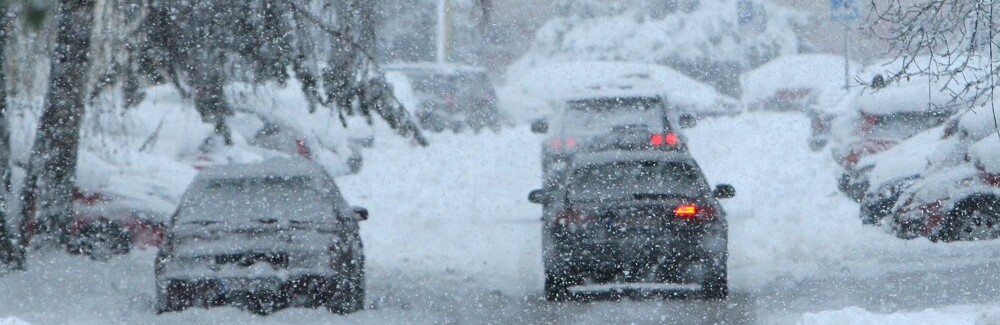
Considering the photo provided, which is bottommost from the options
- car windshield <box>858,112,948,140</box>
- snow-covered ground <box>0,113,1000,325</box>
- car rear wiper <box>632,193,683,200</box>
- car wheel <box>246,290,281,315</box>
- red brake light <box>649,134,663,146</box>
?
snow-covered ground <box>0,113,1000,325</box>

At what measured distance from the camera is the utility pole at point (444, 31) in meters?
35.8

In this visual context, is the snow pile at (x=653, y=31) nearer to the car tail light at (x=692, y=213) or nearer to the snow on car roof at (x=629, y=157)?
the snow on car roof at (x=629, y=157)

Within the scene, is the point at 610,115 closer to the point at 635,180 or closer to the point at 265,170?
the point at 635,180

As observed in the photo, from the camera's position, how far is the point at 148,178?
13734 mm

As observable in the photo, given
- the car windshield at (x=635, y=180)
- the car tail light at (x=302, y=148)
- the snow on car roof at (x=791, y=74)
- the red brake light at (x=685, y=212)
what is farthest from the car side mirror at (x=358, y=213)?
the snow on car roof at (x=791, y=74)

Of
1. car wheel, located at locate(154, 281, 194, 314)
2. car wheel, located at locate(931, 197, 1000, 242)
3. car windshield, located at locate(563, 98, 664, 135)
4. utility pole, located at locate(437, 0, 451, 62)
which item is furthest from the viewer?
utility pole, located at locate(437, 0, 451, 62)

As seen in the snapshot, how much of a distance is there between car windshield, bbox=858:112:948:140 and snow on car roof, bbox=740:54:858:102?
15.6 m

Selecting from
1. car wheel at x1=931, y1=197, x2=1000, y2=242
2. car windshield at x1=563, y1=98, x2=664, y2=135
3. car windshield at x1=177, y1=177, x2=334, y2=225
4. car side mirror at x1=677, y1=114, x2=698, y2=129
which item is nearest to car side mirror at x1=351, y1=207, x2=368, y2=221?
car windshield at x1=177, y1=177, x2=334, y2=225

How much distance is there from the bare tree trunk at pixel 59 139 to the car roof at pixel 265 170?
1.27m

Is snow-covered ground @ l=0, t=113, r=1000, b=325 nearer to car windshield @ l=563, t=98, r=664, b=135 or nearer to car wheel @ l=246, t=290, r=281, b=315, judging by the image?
car wheel @ l=246, t=290, r=281, b=315

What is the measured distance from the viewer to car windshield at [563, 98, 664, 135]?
18.7 metres

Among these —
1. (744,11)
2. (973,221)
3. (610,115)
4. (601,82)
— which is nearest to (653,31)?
(744,11)

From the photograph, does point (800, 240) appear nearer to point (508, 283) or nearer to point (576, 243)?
point (508, 283)

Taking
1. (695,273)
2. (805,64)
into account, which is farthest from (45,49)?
(805,64)
